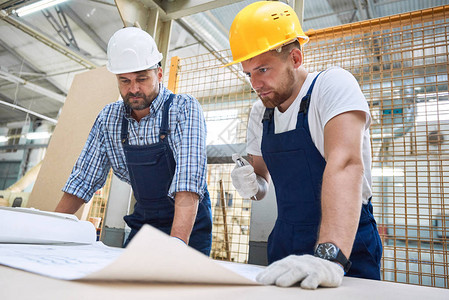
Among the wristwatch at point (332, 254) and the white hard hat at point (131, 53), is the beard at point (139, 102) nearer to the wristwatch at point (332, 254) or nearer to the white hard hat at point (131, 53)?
the white hard hat at point (131, 53)

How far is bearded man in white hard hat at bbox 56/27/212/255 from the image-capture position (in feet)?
5.42

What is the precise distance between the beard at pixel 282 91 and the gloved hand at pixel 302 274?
2.75 feet

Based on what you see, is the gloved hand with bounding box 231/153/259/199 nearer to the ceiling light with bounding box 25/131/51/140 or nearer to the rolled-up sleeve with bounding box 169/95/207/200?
the rolled-up sleeve with bounding box 169/95/207/200

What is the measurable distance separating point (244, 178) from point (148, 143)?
54 cm

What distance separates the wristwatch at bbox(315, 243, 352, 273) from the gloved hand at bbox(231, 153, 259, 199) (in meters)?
0.66

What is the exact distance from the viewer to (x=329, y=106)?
1.17 meters

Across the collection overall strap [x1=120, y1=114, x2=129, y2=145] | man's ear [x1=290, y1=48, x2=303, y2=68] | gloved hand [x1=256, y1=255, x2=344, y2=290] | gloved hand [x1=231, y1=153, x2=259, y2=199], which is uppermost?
man's ear [x1=290, y1=48, x2=303, y2=68]

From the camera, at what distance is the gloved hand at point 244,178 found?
1.48 metres

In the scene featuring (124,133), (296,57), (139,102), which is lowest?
(124,133)

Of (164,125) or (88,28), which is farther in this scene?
(88,28)

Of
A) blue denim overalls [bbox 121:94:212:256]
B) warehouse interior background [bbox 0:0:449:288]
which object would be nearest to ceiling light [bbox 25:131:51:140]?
warehouse interior background [bbox 0:0:449:288]

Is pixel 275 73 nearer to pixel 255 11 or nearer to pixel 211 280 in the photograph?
pixel 255 11

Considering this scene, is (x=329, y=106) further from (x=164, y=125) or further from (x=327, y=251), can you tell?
(x=164, y=125)

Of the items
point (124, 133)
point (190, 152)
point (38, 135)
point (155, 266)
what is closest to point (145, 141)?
point (124, 133)
